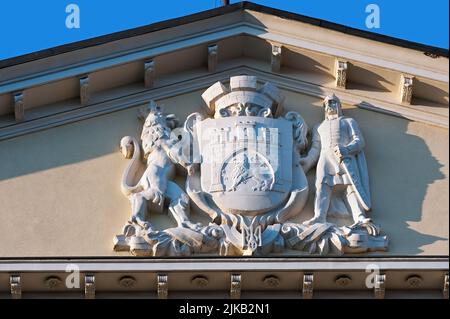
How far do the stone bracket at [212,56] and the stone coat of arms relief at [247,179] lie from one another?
0.55 m

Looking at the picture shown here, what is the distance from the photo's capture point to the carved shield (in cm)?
2481

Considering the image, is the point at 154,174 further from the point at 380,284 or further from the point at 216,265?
the point at 380,284

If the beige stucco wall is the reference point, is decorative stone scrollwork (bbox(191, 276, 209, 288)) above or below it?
below

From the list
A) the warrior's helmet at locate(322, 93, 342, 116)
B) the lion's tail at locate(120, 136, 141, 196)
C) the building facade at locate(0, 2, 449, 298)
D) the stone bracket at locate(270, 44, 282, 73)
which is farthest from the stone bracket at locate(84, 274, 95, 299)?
the stone bracket at locate(270, 44, 282, 73)

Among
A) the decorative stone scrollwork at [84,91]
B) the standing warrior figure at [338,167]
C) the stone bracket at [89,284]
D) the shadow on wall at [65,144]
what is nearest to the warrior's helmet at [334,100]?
the standing warrior figure at [338,167]

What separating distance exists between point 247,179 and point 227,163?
0.40m

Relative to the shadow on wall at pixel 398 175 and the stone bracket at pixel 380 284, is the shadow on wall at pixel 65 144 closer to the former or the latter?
the shadow on wall at pixel 398 175

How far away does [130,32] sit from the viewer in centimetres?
2619

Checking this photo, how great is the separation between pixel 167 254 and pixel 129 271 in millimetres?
598

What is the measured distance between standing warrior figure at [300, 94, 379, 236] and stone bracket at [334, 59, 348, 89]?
49 cm

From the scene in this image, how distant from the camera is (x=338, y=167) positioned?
25.3m

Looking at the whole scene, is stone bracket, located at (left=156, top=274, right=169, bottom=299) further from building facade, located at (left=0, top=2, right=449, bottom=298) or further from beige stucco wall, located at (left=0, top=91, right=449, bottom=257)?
beige stucco wall, located at (left=0, top=91, right=449, bottom=257)

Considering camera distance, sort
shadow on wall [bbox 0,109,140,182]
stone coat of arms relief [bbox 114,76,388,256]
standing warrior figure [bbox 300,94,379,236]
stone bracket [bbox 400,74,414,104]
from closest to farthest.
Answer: stone coat of arms relief [bbox 114,76,388,256], standing warrior figure [bbox 300,94,379,236], shadow on wall [bbox 0,109,140,182], stone bracket [bbox 400,74,414,104]

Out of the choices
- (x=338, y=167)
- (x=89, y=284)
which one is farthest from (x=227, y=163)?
(x=89, y=284)
